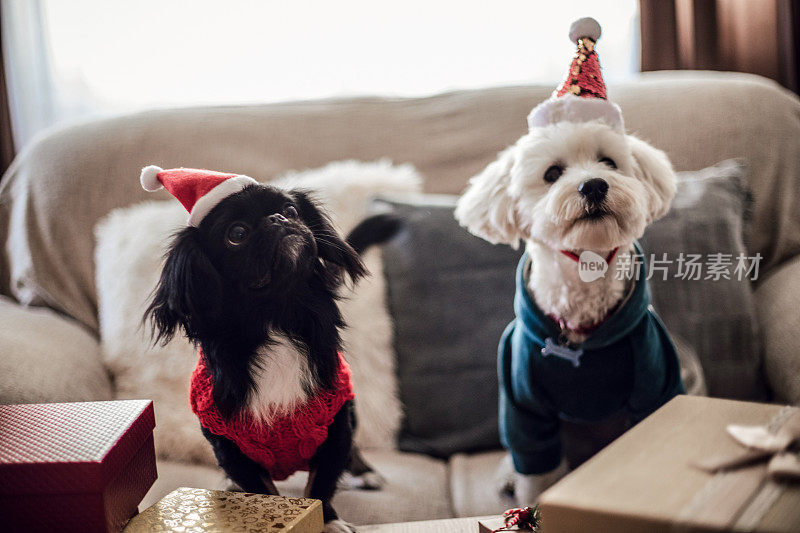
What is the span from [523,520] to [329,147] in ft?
3.39

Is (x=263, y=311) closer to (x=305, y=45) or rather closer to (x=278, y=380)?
(x=278, y=380)

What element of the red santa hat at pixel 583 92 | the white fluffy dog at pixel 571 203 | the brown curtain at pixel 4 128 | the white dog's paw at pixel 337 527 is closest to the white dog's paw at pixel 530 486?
the white fluffy dog at pixel 571 203

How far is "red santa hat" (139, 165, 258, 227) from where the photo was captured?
28.8 inches

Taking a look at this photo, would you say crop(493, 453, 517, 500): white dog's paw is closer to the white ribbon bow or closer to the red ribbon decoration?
the red ribbon decoration

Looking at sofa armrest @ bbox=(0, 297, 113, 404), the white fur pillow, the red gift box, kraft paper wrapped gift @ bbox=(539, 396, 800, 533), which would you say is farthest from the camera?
the white fur pillow

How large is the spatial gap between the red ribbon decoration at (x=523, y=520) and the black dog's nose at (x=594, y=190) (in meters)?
0.43

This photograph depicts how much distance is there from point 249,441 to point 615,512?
466 millimetres

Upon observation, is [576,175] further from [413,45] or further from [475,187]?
[413,45]

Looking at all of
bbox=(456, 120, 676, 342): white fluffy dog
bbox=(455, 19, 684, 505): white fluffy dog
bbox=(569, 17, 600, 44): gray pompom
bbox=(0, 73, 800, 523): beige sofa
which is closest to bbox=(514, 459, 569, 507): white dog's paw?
bbox=(455, 19, 684, 505): white fluffy dog

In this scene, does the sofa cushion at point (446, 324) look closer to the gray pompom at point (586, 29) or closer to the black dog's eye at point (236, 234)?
the gray pompom at point (586, 29)

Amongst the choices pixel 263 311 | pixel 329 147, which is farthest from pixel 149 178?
pixel 329 147

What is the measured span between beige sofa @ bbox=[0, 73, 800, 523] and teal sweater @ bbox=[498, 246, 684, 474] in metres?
0.17

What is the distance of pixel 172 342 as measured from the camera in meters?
1.20

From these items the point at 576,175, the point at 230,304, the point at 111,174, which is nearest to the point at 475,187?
the point at 576,175
